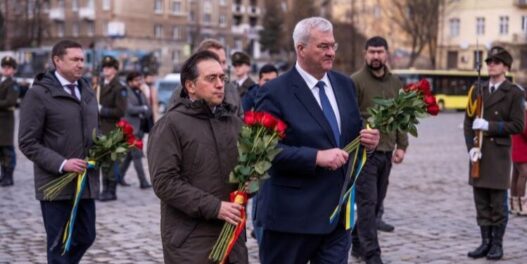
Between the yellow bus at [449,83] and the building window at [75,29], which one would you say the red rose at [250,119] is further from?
the building window at [75,29]

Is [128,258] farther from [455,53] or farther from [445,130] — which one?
[455,53]

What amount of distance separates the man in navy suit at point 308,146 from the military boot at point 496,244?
3387 mm

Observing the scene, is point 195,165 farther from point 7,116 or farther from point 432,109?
point 7,116

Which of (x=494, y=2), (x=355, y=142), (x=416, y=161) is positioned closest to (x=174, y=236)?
(x=355, y=142)

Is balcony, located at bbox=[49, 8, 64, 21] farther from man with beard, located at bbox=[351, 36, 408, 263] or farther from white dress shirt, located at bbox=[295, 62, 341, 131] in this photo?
white dress shirt, located at bbox=[295, 62, 341, 131]

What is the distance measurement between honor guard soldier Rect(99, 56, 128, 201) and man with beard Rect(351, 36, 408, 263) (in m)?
5.08

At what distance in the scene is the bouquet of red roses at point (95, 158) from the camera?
6.18 metres

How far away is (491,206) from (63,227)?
433cm

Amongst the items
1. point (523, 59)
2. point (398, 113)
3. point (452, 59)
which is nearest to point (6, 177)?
point (398, 113)

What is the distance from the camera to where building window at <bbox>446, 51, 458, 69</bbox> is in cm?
6288

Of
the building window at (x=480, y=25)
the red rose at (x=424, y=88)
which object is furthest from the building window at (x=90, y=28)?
the red rose at (x=424, y=88)

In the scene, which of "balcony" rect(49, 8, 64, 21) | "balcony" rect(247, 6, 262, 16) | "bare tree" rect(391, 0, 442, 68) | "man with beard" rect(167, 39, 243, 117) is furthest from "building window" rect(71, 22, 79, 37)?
"man with beard" rect(167, 39, 243, 117)

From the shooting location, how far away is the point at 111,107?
1247cm

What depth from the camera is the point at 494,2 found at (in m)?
42.1
